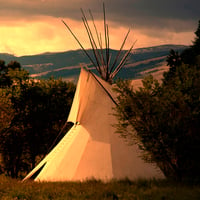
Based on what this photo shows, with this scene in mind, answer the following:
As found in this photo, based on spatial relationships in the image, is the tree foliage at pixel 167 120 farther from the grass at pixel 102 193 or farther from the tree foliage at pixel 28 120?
the tree foliage at pixel 28 120

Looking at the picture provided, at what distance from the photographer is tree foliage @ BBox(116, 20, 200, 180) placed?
19.0 meters

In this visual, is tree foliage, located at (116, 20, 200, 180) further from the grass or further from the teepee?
the grass

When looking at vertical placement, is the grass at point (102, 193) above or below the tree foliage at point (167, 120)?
below

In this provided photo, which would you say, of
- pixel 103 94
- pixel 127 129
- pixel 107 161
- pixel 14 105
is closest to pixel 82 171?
pixel 107 161

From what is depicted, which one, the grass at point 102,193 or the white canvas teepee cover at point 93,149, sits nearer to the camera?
the grass at point 102,193

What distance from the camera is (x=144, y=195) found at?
1560cm

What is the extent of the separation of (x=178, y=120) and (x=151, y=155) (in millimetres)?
2269

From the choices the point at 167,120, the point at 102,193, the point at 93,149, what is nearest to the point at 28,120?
the point at 93,149

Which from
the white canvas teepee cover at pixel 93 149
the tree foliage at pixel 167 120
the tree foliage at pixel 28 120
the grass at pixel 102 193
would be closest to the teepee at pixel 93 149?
the white canvas teepee cover at pixel 93 149

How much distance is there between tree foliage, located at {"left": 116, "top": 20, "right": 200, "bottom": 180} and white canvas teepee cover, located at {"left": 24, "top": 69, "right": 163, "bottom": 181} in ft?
3.59

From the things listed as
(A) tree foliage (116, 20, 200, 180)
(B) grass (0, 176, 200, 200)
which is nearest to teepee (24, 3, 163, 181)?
(A) tree foliage (116, 20, 200, 180)

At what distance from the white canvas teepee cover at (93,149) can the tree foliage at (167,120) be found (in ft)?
3.59

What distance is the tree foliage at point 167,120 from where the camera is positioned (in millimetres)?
18984

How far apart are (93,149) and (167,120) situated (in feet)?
15.6
